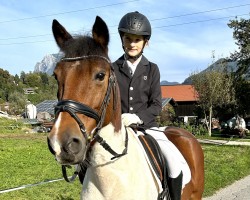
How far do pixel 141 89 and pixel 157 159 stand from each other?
0.76m

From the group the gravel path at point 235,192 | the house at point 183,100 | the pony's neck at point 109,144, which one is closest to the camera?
the pony's neck at point 109,144

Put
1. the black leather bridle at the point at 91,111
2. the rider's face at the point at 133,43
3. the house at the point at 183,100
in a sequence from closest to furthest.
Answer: the black leather bridle at the point at 91,111 → the rider's face at the point at 133,43 → the house at the point at 183,100

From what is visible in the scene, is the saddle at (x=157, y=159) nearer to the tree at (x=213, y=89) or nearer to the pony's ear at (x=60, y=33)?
the pony's ear at (x=60, y=33)

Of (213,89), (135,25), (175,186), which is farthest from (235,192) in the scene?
(213,89)

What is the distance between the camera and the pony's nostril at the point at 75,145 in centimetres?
233

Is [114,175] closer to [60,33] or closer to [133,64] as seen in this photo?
[60,33]

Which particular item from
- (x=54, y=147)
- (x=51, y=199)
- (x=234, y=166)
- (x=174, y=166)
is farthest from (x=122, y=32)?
(x=234, y=166)

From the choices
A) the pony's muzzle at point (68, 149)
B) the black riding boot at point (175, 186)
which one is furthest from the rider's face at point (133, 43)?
the pony's muzzle at point (68, 149)

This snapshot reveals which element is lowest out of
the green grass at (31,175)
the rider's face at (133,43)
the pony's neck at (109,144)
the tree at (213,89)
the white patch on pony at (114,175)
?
the green grass at (31,175)

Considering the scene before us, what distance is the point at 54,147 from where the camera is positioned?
90.5 inches

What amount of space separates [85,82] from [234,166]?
11.6 m

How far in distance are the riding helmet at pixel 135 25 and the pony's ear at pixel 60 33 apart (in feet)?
3.04

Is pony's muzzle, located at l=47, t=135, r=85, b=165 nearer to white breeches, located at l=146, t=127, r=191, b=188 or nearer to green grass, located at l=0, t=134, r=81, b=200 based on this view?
white breeches, located at l=146, t=127, r=191, b=188

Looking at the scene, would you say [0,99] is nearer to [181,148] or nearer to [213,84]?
[213,84]
